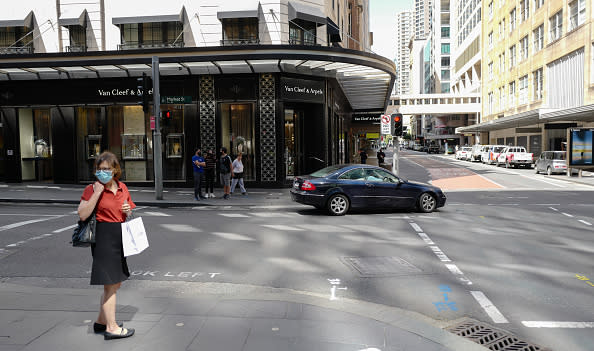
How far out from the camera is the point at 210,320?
4.81m

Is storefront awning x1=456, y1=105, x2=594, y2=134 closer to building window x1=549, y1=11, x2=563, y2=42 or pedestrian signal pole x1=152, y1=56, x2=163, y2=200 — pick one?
building window x1=549, y1=11, x2=563, y2=42

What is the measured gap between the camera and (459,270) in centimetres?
727

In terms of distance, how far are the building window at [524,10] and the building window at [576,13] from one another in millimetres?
10275

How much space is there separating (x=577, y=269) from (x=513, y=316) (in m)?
2.72

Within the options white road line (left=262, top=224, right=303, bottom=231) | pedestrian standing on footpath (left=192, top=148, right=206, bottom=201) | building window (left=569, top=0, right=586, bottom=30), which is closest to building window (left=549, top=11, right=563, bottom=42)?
building window (left=569, top=0, right=586, bottom=30)

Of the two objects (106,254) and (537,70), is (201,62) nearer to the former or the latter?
(106,254)

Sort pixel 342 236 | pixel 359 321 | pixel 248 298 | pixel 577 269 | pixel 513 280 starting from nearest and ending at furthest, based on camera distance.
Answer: pixel 359 321, pixel 248 298, pixel 513 280, pixel 577 269, pixel 342 236

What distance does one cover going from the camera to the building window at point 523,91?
161 ft

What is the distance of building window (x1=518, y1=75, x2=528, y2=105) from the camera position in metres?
49.0

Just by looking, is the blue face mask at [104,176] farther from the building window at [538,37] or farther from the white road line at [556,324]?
the building window at [538,37]

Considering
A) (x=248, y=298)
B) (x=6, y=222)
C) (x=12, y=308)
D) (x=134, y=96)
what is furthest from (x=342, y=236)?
(x=134, y=96)

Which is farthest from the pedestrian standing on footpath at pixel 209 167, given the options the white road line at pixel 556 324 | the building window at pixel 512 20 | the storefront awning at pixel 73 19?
the building window at pixel 512 20

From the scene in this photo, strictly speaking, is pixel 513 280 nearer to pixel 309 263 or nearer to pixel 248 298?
pixel 309 263

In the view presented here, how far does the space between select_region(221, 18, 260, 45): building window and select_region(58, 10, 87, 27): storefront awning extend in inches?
256
